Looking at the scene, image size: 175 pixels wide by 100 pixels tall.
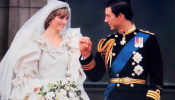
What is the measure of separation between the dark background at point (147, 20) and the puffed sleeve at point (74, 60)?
4.78 feet

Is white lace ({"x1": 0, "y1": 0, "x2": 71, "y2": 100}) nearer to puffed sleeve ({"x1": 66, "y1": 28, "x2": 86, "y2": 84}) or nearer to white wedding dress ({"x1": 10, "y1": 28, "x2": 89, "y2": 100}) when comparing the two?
white wedding dress ({"x1": 10, "y1": 28, "x2": 89, "y2": 100})

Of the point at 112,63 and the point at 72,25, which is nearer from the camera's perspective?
the point at 112,63

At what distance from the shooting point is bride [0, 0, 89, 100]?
5.56 m

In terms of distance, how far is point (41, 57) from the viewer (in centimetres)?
561

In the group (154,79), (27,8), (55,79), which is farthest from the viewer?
(27,8)

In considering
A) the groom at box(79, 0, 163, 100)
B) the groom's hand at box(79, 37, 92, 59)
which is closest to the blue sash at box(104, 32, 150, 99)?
the groom at box(79, 0, 163, 100)

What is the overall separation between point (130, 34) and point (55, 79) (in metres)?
1.28

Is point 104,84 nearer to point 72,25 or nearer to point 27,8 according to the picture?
point 72,25

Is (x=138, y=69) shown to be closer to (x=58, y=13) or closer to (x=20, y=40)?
(x=58, y=13)

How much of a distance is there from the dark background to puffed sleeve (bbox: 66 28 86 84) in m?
1.46

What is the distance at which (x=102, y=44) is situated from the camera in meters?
4.81

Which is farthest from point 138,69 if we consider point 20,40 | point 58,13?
point 20,40

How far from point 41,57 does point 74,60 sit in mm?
371

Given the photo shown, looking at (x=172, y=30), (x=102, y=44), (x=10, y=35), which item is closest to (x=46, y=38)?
(x=102, y=44)
